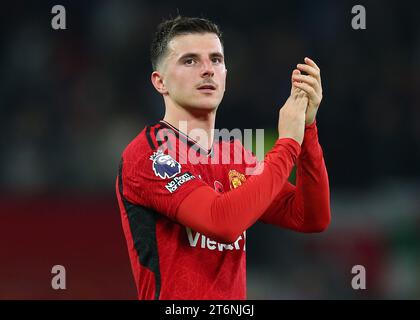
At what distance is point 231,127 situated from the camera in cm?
916

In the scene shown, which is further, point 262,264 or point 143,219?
point 262,264

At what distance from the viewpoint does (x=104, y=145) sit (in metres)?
9.17

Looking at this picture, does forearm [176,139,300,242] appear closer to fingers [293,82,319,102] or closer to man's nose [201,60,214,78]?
fingers [293,82,319,102]

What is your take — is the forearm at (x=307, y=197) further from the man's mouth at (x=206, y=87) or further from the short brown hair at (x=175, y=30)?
the short brown hair at (x=175, y=30)

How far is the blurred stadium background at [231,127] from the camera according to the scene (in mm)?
8062

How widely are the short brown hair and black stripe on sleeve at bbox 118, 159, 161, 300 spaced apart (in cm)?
87

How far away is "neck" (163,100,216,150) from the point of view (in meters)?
3.84

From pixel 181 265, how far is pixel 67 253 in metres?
4.64

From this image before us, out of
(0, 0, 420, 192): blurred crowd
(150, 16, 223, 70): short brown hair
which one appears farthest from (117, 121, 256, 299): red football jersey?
(0, 0, 420, 192): blurred crowd

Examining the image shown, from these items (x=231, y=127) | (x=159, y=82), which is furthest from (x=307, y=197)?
(x=231, y=127)

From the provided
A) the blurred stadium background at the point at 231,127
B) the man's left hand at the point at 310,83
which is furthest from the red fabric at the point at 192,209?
the blurred stadium background at the point at 231,127

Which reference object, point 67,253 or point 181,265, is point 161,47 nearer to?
point 181,265
